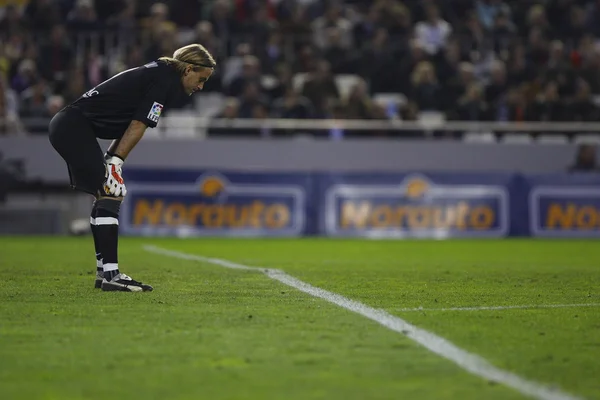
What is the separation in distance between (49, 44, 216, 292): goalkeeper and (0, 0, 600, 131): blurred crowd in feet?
37.8

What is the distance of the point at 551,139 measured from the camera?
69.0 ft

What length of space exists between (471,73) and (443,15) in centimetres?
300

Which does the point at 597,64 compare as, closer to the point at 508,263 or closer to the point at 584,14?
the point at 584,14

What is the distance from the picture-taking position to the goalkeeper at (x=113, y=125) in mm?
8547

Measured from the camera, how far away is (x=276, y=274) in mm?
10477

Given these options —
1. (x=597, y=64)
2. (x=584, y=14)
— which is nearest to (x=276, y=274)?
(x=597, y=64)

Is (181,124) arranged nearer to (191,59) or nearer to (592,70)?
(592,70)

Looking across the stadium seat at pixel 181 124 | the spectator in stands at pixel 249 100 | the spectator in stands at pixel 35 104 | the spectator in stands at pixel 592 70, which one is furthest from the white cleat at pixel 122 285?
the spectator in stands at pixel 592 70

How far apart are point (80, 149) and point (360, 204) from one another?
1120cm

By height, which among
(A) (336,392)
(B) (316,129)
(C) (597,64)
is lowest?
(A) (336,392)

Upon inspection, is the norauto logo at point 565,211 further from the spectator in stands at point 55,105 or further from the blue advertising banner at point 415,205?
the spectator in stands at point 55,105

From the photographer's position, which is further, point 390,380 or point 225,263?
point 225,263

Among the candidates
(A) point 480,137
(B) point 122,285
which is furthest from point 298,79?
(B) point 122,285

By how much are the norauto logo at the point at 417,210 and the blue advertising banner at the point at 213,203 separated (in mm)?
667
